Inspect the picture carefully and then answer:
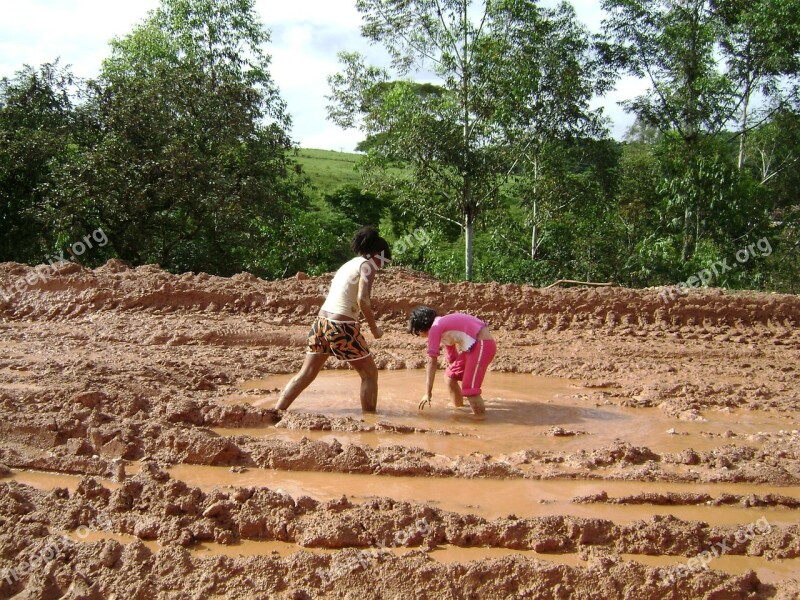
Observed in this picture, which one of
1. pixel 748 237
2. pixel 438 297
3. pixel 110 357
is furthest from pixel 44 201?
pixel 748 237

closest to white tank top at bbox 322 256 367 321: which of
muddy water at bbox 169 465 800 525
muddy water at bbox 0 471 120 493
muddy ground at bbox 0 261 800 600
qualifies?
muddy ground at bbox 0 261 800 600

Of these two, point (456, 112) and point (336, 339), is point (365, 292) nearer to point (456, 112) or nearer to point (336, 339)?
point (336, 339)

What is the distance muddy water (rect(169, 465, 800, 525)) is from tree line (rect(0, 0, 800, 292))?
31.2ft

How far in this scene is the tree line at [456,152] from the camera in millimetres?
13570

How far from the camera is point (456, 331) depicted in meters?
6.00

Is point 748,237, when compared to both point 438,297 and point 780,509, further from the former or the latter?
point 780,509

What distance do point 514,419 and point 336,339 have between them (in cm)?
171

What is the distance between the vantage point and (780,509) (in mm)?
4023

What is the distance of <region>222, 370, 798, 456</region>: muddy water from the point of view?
5238mm

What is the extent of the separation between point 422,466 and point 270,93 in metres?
14.0
